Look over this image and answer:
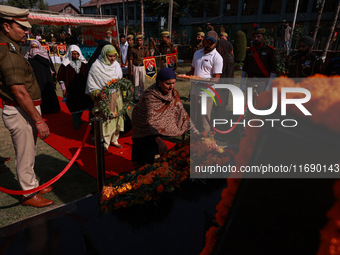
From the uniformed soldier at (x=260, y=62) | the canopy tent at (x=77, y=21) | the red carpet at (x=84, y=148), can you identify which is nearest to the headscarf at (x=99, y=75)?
the red carpet at (x=84, y=148)

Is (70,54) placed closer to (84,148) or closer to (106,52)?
(106,52)

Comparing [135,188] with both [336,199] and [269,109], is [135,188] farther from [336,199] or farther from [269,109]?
[336,199]

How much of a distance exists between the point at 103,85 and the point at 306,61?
13.7 ft

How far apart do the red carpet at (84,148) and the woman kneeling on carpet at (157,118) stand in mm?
893

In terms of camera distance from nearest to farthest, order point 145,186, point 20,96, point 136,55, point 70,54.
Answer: point 145,186 < point 20,96 < point 70,54 < point 136,55

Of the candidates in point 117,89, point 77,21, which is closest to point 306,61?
point 117,89

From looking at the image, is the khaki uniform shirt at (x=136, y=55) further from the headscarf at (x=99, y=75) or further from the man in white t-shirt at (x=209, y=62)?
the headscarf at (x=99, y=75)

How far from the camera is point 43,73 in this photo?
6.44 m

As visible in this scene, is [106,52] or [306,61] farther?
[306,61]

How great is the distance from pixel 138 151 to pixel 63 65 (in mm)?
3386

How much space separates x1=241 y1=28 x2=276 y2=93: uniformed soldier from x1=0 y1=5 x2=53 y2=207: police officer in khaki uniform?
4.49m

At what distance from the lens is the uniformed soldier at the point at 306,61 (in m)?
4.87

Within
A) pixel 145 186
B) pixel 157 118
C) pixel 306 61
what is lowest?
pixel 145 186

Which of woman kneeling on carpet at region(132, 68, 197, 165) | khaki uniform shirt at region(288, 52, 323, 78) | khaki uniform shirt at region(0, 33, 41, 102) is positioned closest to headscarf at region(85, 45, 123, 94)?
woman kneeling on carpet at region(132, 68, 197, 165)
